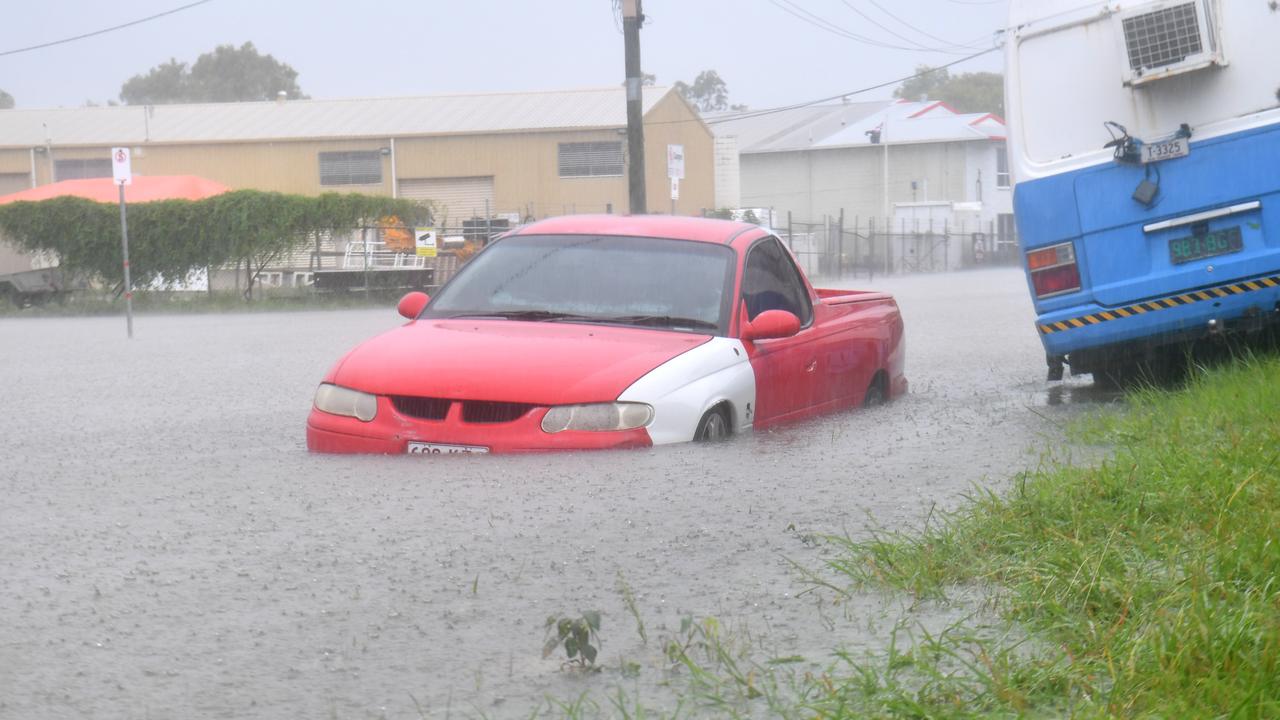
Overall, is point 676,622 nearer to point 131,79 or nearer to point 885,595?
point 885,595

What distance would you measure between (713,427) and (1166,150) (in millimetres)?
3827

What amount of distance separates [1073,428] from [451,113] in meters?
47.5

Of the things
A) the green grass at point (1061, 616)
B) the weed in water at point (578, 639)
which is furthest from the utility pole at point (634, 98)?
the weed in water at point (578, 639)

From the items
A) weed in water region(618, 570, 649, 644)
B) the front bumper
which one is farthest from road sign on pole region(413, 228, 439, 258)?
weed in water region(618, 570, 649, 644)

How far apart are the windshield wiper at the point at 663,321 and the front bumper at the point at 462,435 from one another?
3.70 feet

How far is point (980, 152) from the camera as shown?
2719 inches

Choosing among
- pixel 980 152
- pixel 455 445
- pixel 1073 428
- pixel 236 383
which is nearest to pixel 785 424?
pixel 1073 428

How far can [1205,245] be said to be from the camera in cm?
970

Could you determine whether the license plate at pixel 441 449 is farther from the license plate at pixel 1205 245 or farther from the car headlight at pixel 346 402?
the license plate at pixel 1205 245

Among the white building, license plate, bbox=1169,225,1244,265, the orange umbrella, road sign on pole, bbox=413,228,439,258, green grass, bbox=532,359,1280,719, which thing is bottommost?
green grass, bbox=532,359,1280,719

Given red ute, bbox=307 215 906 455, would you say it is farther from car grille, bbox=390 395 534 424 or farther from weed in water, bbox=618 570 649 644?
weed in water, bbox=618 570 649 644

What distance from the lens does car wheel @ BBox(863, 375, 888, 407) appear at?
10.1m

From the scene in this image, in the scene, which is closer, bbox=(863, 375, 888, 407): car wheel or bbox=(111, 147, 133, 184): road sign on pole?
bbox=(863, 375, 888, 407): car wheel

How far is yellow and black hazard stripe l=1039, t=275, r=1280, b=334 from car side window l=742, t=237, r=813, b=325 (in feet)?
5.80
